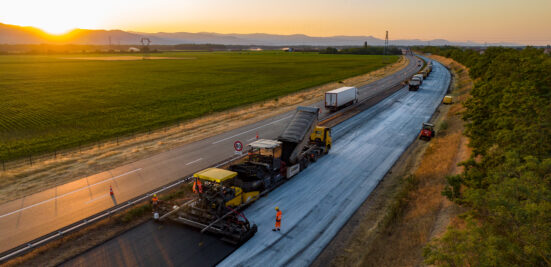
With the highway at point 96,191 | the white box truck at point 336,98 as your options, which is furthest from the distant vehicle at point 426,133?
the highway at point 96,191

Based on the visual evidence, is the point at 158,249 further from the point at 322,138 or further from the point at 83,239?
the point at 322,138

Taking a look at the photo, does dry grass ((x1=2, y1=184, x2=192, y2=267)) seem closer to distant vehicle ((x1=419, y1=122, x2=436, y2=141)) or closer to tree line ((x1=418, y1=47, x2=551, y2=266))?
A: tree line ((x1=418, y1=47, x2=551, y2=266))

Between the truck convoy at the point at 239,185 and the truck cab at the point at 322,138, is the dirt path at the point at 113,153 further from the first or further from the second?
the truck cab at the point at 322,138

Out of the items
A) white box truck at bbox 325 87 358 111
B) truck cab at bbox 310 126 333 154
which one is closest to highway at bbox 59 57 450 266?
truck cab at bbox 310 126 333 154

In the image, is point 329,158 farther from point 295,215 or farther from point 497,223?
point 497,223

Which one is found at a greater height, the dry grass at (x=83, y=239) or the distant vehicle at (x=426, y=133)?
the distant vehicle at (x=426, y=133)

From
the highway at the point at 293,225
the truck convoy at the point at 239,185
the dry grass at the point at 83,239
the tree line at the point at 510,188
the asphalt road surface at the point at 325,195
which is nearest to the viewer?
the tree line at the point at 510,188


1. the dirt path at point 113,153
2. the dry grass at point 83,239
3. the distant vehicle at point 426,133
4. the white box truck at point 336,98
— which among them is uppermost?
the white box truck at point 336,98
